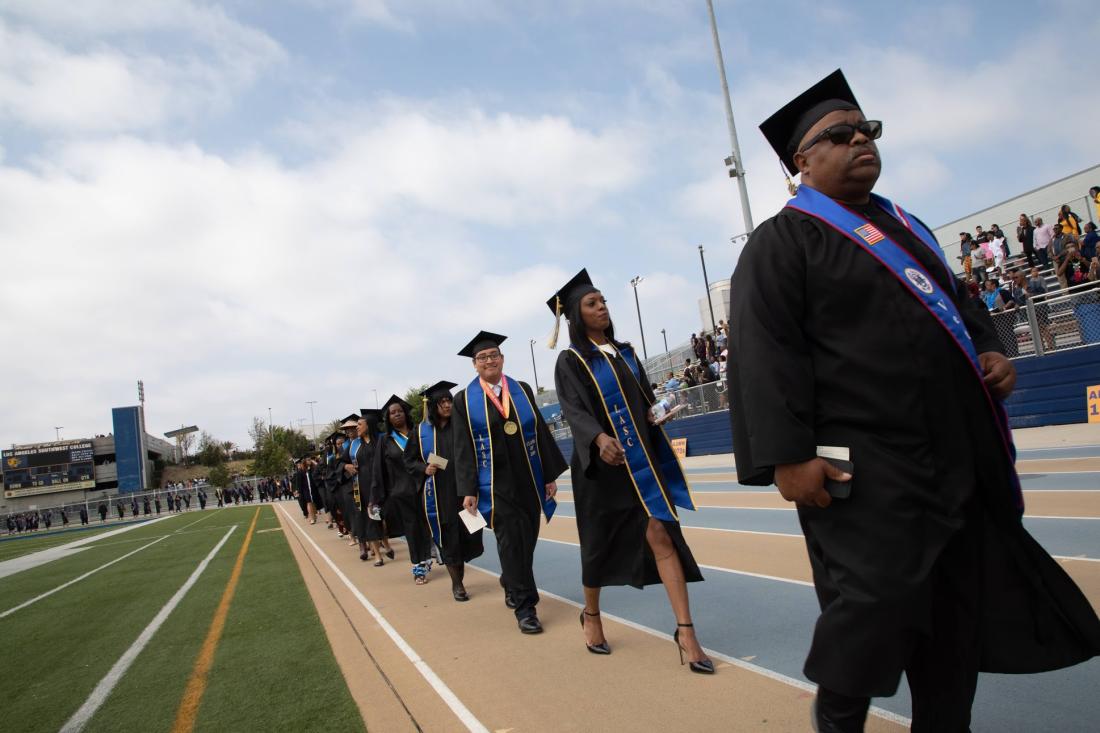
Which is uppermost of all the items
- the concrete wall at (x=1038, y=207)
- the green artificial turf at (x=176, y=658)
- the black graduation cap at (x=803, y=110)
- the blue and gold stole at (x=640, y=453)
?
the concrete wall at (x=1038, y=207)

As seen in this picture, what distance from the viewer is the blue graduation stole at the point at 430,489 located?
7621mm

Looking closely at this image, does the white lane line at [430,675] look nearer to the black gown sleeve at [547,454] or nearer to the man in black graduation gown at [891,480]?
the black gown sleeve at [547,454]

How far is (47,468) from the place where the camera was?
7231 centimetres

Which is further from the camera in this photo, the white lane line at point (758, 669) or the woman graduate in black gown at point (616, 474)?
the woman graduate in black gown at point (616, 474)

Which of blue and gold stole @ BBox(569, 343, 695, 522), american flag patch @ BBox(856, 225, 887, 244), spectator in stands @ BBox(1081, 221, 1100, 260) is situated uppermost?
spectator in stands @ BBox(1081, 221, 1100, 260)

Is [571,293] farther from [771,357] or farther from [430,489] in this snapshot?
[430,489]

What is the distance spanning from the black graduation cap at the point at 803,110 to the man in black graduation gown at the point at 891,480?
1.66 feet

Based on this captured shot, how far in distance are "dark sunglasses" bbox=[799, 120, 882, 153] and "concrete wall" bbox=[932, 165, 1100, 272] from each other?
16558 millimetres

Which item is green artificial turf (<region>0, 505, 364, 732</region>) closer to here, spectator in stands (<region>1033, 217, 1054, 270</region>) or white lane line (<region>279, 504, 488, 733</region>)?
white lane line (<region>279, 504, 488, 733</region>)

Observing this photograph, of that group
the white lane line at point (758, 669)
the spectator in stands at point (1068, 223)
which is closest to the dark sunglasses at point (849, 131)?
the white lane line at point (758, 669)

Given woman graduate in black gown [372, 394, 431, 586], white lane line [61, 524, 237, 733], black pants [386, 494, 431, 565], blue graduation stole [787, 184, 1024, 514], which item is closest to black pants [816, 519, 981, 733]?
blue graduation stole [787, 184, 1024, 514]

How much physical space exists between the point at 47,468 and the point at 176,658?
8253cm

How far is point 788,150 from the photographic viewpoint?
8.39ft

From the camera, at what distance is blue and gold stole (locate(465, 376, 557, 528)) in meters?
5.81
